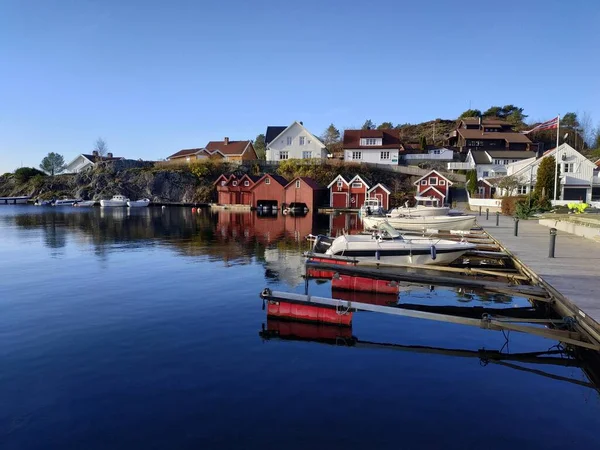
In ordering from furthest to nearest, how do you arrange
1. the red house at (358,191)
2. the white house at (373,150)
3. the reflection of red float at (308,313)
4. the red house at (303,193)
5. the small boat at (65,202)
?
the small boat at (65,202)
the white house at (373,150)
the red house at (358,191)
the red house at (303,193)
the reflection of red float at (308,313)

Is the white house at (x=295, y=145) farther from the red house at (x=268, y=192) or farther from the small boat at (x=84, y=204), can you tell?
the small boat at (x=84, y=204)

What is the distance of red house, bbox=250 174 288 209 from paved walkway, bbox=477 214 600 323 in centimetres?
4443

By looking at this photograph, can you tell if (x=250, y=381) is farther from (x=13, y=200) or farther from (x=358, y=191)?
(x=13, y=200)

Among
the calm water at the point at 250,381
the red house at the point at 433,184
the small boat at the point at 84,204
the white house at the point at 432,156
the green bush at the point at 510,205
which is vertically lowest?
the calm water at the point at 250,381

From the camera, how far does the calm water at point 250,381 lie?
7.36m

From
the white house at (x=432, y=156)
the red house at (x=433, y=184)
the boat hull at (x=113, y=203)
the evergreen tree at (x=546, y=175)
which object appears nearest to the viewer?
the evergreen tree at (x=546, y=175)

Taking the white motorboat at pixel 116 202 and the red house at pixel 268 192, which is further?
the white motorboat at pixel 116 202

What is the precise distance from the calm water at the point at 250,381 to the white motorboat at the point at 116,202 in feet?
239

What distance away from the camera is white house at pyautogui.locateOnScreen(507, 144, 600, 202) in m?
59.9

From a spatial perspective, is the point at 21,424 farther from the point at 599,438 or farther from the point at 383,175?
the point at 383,175

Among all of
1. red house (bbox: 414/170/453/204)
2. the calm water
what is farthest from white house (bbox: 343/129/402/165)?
the calm water

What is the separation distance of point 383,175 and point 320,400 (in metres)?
74.3

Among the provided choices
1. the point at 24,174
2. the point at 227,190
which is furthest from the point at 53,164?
the point at 227,190

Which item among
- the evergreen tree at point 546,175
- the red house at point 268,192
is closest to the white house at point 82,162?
the red house at point 268,192
